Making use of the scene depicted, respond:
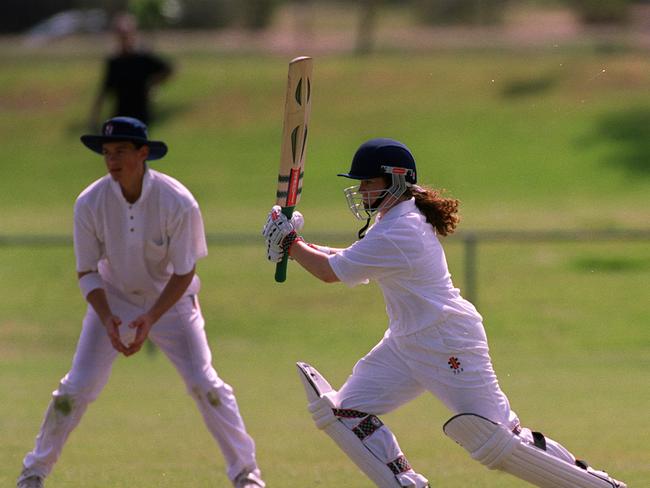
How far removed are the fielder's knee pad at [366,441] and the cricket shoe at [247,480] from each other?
95cm

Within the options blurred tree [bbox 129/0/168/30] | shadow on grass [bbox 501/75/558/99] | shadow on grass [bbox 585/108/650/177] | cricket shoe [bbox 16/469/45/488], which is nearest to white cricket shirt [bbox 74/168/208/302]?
cricket shoe [bbox 16/469/45/488]

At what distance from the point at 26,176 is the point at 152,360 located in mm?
11056

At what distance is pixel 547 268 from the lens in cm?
1566

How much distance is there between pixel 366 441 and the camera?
18.8ft

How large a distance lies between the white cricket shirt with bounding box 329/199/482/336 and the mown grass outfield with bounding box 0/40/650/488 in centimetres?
155

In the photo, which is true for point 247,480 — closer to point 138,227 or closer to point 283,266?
point 283,266

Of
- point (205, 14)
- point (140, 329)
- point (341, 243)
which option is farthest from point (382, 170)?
point (205, 14)

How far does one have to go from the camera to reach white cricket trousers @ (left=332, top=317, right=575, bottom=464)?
5.73 meters

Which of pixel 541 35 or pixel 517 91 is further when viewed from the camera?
pixel 541 35

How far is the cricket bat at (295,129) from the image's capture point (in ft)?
20.9

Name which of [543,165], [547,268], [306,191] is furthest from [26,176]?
[547,268]

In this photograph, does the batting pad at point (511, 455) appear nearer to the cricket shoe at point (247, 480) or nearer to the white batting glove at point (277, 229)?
the white batting glove at point (277, 229)

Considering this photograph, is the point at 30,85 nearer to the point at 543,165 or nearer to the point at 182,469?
the point at 543,165

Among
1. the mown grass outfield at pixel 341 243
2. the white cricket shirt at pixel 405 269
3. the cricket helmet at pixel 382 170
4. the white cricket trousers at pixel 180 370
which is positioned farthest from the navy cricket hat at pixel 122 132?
the mown grass outfield at pixel 341 243
